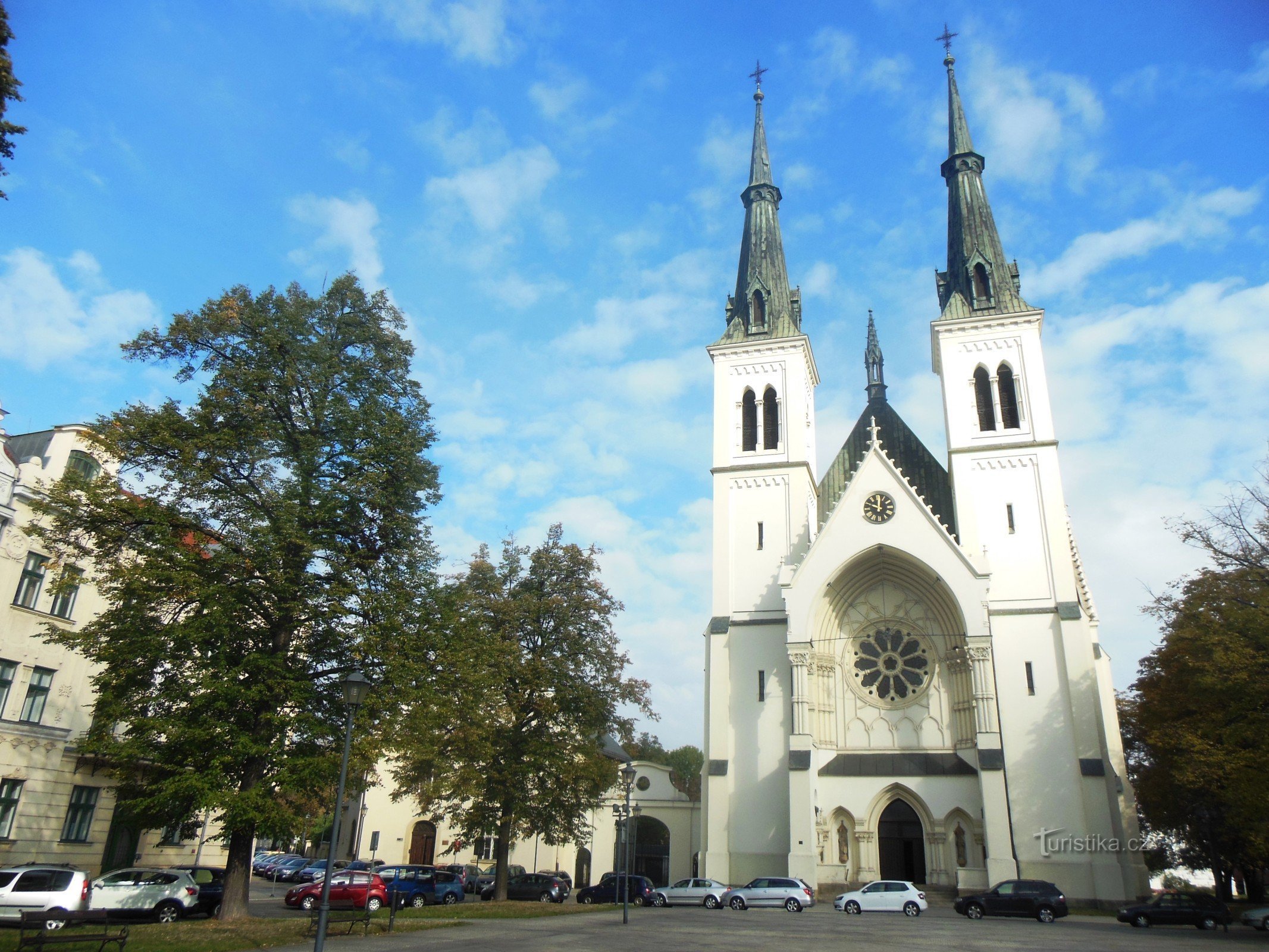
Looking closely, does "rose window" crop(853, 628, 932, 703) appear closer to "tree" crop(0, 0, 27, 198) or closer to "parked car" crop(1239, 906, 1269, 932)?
"parked car" crop(1239, 906, 1269, 932)

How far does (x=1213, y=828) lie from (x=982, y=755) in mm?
11298

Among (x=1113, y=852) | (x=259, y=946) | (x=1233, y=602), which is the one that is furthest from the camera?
(x=1113, y=852)

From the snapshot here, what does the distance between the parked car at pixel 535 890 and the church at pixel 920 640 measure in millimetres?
5423

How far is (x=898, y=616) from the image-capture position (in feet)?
114

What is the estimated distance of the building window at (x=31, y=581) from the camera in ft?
80.4

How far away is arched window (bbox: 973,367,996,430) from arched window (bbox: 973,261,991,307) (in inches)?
128

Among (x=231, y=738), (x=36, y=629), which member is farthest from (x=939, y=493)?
(x=36, y=629)

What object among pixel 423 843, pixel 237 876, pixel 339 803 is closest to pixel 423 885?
pixel 237 876

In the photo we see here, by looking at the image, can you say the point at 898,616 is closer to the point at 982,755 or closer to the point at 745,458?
the point at 982,755

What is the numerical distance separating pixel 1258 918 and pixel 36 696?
34637 millimetres

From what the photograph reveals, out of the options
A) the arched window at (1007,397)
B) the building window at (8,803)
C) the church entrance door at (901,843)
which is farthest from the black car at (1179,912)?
the building window at (8,803)

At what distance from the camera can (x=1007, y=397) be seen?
36312 mm

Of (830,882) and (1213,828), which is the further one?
(1213,828)

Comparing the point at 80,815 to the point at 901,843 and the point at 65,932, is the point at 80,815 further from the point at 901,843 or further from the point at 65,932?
the point at 901,843
